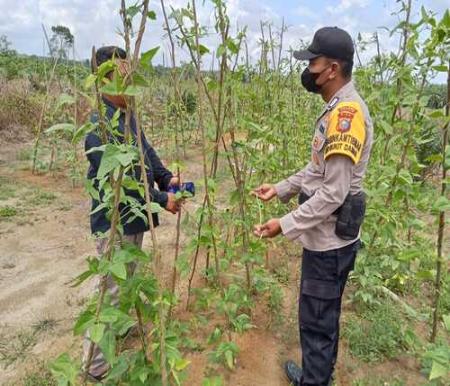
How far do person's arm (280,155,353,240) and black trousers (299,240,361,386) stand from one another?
22 centimetres

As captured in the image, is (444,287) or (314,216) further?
(444,287)

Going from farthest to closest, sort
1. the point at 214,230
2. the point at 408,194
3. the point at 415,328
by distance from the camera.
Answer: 1. the point at 415,328
2. the point at 408,194
3. the point at 214,230

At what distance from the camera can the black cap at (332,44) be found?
189 cm

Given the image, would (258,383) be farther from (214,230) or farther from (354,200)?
(354,200)

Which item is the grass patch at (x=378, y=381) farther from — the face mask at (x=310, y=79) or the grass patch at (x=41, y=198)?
the grass patch at (x=41, y=198)

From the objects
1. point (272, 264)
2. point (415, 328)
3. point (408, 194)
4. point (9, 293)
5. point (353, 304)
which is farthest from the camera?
point (272, 264)

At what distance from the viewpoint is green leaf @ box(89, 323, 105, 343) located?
125 cm

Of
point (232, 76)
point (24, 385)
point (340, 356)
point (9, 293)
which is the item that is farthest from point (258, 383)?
point (9, 293)

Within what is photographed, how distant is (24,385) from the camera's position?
97.6 inches

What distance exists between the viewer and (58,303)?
3.40 m

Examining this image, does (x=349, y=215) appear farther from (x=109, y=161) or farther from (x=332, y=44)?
(x=109, y=161)

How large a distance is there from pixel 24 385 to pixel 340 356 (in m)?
1.89

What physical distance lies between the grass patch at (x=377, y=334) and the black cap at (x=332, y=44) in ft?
5.60

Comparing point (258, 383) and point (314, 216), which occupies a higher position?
point (314, 216)
